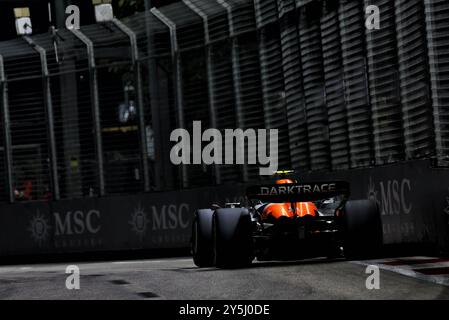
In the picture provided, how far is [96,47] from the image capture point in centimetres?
2138

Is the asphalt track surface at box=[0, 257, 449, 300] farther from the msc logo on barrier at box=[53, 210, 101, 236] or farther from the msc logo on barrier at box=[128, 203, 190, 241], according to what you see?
the msc logo on barrier at box=[53, 210, 101, 236]

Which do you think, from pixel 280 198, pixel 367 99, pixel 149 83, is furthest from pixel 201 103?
pixel 280 198

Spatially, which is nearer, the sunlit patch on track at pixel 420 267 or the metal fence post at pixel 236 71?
the sunlit patch on track at pixel 420 267

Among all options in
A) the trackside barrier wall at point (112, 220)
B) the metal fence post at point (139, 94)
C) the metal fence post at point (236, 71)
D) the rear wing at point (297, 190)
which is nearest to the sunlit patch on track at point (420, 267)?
the rear wing at point (297, 190)

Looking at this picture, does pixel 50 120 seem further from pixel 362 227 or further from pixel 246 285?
pixel 246 285

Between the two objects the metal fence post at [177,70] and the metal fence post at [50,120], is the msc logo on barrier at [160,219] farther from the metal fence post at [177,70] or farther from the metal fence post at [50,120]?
the metal fence post at [50,120]

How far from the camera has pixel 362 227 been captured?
12156mm

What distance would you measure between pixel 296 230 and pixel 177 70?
892 cm

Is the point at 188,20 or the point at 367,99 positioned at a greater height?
the point at 188,20

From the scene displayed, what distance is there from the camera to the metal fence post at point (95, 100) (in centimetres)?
2130

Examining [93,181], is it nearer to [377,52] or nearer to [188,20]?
[188,20]

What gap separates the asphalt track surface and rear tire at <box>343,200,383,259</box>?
0.89 feet

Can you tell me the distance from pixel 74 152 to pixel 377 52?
26.0ft

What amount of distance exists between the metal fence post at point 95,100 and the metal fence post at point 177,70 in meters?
1.60
